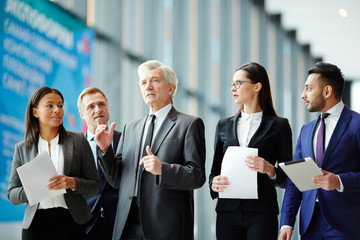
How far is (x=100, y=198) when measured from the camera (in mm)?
3174

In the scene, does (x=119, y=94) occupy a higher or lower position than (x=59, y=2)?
lower

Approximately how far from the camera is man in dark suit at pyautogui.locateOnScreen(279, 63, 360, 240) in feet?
8.45

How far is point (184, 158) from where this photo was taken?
9.11ft

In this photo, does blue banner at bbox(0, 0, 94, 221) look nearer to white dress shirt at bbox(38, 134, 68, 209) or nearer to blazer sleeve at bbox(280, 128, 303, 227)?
white dress shirt at bbox(38, 134, 68, 209)

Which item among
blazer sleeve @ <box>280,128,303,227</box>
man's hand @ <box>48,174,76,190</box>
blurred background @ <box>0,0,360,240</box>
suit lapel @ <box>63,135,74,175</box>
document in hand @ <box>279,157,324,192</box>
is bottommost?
blazer sleeve @ <box>280,128,303,227</box>

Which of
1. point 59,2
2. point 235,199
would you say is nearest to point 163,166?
point 235,199

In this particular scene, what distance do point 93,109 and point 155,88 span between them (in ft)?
2.42

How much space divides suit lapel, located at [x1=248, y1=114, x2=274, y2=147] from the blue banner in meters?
1.55

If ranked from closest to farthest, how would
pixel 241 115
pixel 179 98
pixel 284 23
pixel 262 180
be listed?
pixel 262 180
pixel 241 115
pixel 179 98
pixel 284 23

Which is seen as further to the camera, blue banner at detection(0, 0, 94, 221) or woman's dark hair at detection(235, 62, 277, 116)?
blue banner at detection(0, 0, 94, 221)

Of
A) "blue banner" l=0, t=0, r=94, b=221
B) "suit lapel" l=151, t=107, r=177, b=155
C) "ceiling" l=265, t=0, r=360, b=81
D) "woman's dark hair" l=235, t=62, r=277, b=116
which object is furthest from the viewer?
"ceiling" l=265, t=0, r=360, b=81

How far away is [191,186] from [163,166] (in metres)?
0.21

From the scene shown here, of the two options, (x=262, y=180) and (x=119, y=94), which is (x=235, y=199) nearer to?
(x=262, y=180)

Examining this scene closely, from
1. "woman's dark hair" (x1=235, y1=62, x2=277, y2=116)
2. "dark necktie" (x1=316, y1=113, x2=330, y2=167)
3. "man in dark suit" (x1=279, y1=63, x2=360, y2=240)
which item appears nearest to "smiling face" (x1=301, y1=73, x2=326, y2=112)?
"man in dark suit" (x1=279, y1=63, x2=360, y2=240)
